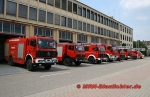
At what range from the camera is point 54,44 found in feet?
56.2

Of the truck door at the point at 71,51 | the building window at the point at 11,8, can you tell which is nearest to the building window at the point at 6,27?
the building window at the point at 11,8

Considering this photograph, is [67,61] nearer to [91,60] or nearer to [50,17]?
[91,60]

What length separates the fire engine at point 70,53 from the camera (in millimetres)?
21609

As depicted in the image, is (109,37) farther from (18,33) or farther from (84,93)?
(84,93)

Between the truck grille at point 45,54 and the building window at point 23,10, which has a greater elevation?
the building window at point 23,10

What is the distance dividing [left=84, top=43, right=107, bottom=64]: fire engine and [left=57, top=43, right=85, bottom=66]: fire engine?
14.7ft

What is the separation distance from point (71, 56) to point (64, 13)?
1749 centimetres

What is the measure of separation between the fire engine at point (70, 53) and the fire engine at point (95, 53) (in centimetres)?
447

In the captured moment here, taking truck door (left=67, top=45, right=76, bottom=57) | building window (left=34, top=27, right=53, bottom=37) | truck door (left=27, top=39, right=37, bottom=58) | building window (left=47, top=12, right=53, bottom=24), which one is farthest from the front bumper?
building window (left=47, top=12, right=53, bottom=24)

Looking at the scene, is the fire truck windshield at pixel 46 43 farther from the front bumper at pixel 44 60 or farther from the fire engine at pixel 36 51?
the front bumper at pixel 44 60

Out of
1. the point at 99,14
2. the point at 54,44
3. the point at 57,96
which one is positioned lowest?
the point at 57,96

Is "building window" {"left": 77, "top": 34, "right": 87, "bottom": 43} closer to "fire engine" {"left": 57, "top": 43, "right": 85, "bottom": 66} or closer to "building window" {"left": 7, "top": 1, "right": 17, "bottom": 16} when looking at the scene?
"building window" {"left": 7, "top": 1, "right": 17, "bottom": 16}

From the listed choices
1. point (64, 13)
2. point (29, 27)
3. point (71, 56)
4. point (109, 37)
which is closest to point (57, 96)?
point (71, 56)

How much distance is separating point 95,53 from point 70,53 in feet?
19.1
